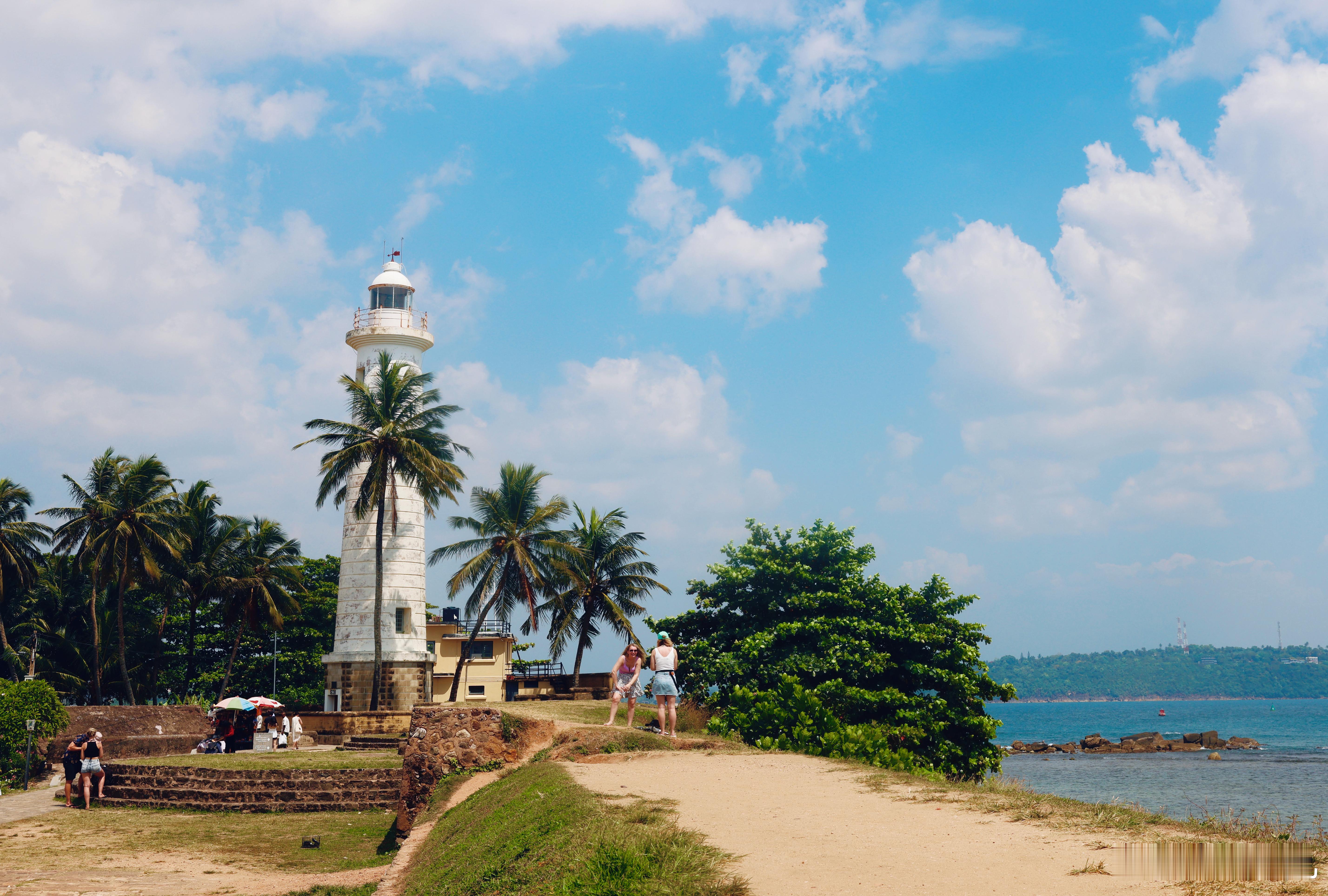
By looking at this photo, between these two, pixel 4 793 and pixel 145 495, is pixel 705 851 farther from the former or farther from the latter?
pixel 145 495

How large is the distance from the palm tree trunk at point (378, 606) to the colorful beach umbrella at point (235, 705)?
4536 mm

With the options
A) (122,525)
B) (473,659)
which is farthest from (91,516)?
(473,659)

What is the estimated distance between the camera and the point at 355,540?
38125 millimetres

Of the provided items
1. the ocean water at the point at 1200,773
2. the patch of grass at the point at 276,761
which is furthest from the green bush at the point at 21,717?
the ocean water at the point at 1200,773

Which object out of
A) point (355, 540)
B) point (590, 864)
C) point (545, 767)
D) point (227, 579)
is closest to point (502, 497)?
point (355, 540)

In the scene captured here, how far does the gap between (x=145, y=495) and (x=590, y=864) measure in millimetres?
38477

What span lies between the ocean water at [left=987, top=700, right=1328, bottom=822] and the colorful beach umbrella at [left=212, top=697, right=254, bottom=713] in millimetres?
24488

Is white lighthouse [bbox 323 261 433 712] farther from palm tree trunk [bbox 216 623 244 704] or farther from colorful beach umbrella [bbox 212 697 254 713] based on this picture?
palm tree trunk [bbox 216 623 244 704]

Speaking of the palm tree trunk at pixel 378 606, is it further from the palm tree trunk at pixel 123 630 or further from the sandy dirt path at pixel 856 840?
the sandy dirt path at pixel 856 840

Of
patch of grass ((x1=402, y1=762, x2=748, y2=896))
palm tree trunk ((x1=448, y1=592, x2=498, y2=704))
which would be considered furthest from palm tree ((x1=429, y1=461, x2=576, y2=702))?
patch of grass ((x1=402, y1=762, x2=748, y2=896))

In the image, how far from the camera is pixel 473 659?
49.3m

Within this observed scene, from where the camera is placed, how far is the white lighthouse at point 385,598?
37.0m

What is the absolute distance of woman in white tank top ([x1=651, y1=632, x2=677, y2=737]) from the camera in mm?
15148

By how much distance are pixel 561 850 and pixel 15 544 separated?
43.4m
